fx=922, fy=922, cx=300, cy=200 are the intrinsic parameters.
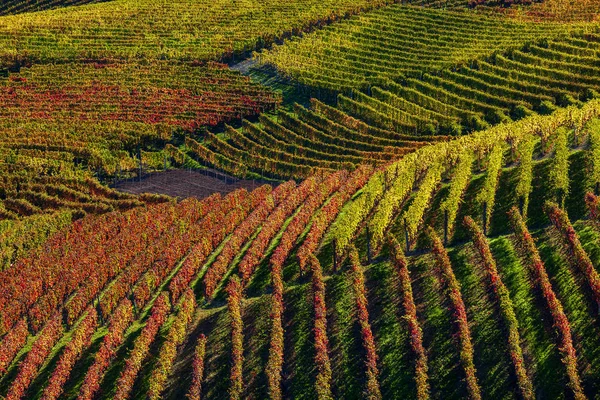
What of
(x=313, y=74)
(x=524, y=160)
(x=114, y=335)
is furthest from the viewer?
(x=313, y=74)

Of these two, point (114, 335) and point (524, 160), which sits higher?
point (524, 160)

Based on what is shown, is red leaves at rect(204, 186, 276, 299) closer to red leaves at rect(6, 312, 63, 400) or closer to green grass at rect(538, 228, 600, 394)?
red leaves at rect(6, 312, 63, 400)

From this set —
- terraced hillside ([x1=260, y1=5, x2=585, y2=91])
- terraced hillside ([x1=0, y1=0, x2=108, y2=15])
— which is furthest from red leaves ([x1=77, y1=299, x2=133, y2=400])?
terraced hillside ([x1=0, y1=0, x2=108, y2=15])

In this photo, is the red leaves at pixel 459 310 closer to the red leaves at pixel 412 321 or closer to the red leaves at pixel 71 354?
the red leaves at pixel 412 321

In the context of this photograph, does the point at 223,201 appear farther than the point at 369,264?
Yes

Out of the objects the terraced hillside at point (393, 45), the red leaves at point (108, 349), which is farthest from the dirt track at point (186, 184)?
the red leaves at point (108, 349)

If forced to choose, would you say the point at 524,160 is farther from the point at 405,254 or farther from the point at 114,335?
the point at 114,335

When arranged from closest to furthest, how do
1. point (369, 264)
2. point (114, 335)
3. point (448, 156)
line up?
point (114, 335) < point (369, 264) < point (448, 156)

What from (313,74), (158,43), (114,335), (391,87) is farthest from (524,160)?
(158,43)
